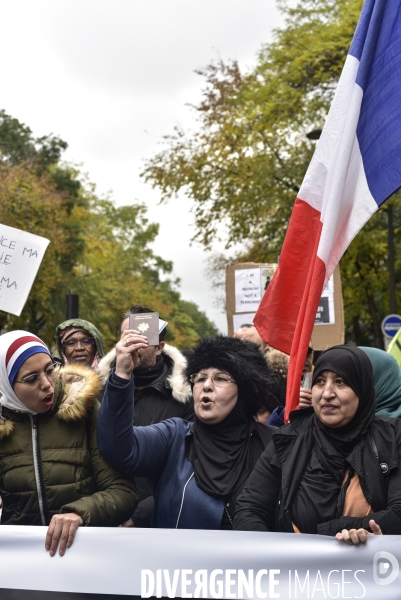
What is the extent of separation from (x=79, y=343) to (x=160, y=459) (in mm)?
2116

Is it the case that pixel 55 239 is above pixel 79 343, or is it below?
above

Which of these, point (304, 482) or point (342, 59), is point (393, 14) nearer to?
point (304, 482)

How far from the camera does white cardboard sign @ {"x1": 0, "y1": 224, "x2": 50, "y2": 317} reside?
18.8 ft

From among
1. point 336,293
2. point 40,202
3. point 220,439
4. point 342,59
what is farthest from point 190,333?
point 220,439

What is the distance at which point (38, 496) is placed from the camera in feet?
12.8

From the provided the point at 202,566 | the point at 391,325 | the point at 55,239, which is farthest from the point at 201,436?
the point at 55,239

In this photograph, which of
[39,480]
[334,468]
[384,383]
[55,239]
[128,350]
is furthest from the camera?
[55,239]

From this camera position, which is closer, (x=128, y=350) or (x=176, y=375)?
(x=128, y=350)

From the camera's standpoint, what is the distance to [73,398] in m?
4.04

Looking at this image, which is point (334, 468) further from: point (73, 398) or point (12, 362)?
point (12, 362)

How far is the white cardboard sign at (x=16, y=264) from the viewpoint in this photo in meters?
5.73

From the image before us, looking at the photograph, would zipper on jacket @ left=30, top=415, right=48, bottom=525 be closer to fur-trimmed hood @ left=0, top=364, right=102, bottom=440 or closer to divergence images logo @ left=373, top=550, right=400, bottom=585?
fur-trimmed hood @ left=0, top=364, right=102, bottom=440

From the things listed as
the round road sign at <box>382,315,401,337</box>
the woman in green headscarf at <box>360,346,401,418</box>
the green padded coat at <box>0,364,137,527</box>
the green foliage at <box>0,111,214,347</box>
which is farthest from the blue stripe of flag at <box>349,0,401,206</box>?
the green foliage at <box>0,111,214,347</box>

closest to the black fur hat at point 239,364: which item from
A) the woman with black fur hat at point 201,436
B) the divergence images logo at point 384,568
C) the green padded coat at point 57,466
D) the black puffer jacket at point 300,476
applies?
the woman with black fur hat at point 201,436
